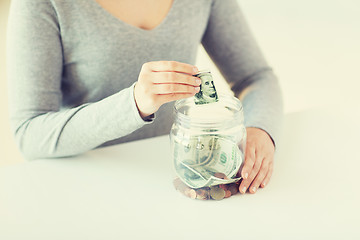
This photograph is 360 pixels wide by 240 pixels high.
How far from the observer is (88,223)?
2.19ft

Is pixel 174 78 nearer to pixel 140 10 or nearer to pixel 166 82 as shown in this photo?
pixel 166 82

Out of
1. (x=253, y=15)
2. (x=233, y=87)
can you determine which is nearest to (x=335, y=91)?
(x=253, y=15)

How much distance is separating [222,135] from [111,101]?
0.23m

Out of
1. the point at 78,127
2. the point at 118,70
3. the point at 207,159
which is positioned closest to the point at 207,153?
the point at 207,159

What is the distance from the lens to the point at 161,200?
72 cm

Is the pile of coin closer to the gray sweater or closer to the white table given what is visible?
the white table

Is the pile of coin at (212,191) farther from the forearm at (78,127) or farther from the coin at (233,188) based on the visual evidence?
the forearm at (78,127)

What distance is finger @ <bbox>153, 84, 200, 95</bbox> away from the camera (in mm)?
670

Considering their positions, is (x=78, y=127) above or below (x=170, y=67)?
below

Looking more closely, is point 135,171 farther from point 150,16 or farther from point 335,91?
point 335,91

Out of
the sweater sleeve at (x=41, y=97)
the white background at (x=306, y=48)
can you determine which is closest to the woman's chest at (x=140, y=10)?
the sweater sleeve at (x=41, y=97)

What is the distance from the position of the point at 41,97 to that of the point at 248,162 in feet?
1.64

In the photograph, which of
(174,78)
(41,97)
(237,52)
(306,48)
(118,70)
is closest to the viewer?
(174,78)

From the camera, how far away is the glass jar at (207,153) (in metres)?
0.70
